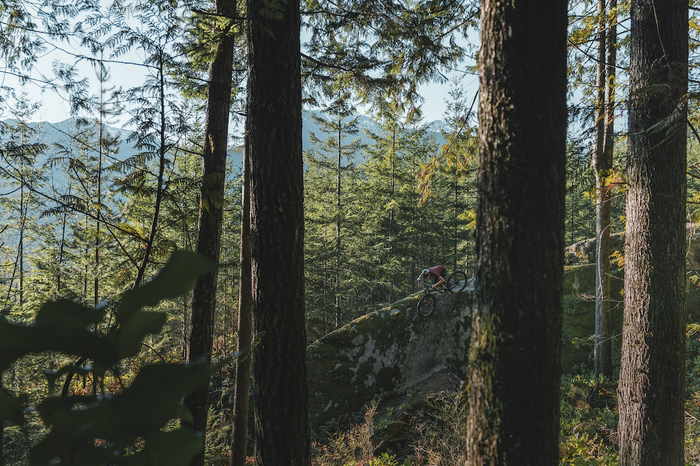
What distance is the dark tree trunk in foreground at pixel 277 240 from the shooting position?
113 inches

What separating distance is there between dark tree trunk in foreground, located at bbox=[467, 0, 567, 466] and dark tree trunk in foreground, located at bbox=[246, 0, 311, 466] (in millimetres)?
1446

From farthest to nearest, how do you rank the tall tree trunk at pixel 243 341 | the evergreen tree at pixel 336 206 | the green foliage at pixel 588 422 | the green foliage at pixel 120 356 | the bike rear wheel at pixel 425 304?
the evergreen tree at pixel 336 206
the bike rear wheel at pixel 425 304
the green foliage at pixel 588 422
the tall tree trunk at pixel 243 341
the green foliage at pixel 120 356

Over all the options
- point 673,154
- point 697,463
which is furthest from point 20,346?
point 697,463

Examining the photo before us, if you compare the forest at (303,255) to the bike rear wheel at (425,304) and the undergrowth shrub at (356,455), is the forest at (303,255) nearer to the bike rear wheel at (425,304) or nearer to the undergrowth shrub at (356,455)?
the undergrowth shrub at (356,455)

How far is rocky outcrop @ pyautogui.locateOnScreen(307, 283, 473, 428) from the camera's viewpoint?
943 cm

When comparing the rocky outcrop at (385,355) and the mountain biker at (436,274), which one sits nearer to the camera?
the rocky outcrop at (385,355)

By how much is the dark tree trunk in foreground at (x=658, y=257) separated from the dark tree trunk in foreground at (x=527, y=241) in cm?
280

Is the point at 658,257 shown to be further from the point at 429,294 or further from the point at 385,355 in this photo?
the point at 385,355

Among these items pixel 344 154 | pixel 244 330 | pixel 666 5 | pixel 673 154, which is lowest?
pixel 244 330

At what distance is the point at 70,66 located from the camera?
406cm

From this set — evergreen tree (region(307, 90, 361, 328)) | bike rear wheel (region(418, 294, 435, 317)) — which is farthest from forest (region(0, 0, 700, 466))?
evergreen tree (region(307, 90, 361, 328))

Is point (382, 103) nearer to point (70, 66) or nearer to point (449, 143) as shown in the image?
point (449, 143)

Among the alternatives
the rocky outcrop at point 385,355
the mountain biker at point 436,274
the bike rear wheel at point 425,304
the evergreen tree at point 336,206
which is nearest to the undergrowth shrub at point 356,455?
the rocky outcrop at point 385,355

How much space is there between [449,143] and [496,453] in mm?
4670
